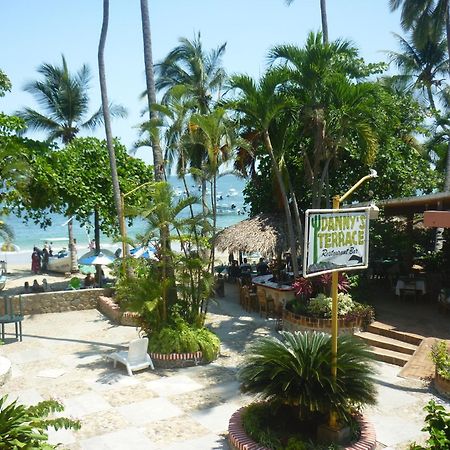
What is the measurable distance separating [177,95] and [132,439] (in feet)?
26.1

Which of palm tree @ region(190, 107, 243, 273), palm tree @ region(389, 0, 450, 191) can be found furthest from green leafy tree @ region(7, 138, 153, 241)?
palm tree @ region(389, 0, 450, 191)

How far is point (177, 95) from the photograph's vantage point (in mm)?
12609

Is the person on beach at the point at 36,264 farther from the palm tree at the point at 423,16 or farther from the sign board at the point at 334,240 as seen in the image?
the sign board at the point at 334,240

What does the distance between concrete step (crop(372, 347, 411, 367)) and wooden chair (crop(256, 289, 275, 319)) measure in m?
4.14

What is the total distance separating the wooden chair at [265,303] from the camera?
601 inches

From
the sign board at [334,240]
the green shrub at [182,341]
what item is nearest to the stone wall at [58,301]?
the green shrub at [182,341]

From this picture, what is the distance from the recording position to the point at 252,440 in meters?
7.02

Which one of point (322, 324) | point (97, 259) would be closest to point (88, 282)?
point (97, 259)

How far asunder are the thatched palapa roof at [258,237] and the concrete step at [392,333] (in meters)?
Result: 4.11

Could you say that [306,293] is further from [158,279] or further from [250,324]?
[158,279]

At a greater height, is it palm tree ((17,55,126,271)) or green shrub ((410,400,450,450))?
palm tree ((17,55,126,271))

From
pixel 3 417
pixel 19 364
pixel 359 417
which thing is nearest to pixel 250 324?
pixel 19 364

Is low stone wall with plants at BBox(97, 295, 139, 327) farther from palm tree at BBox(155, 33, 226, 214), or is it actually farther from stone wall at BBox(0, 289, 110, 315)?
palm tree at BBox(155, 33, 226, 214)

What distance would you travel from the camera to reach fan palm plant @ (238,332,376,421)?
6891 mm
